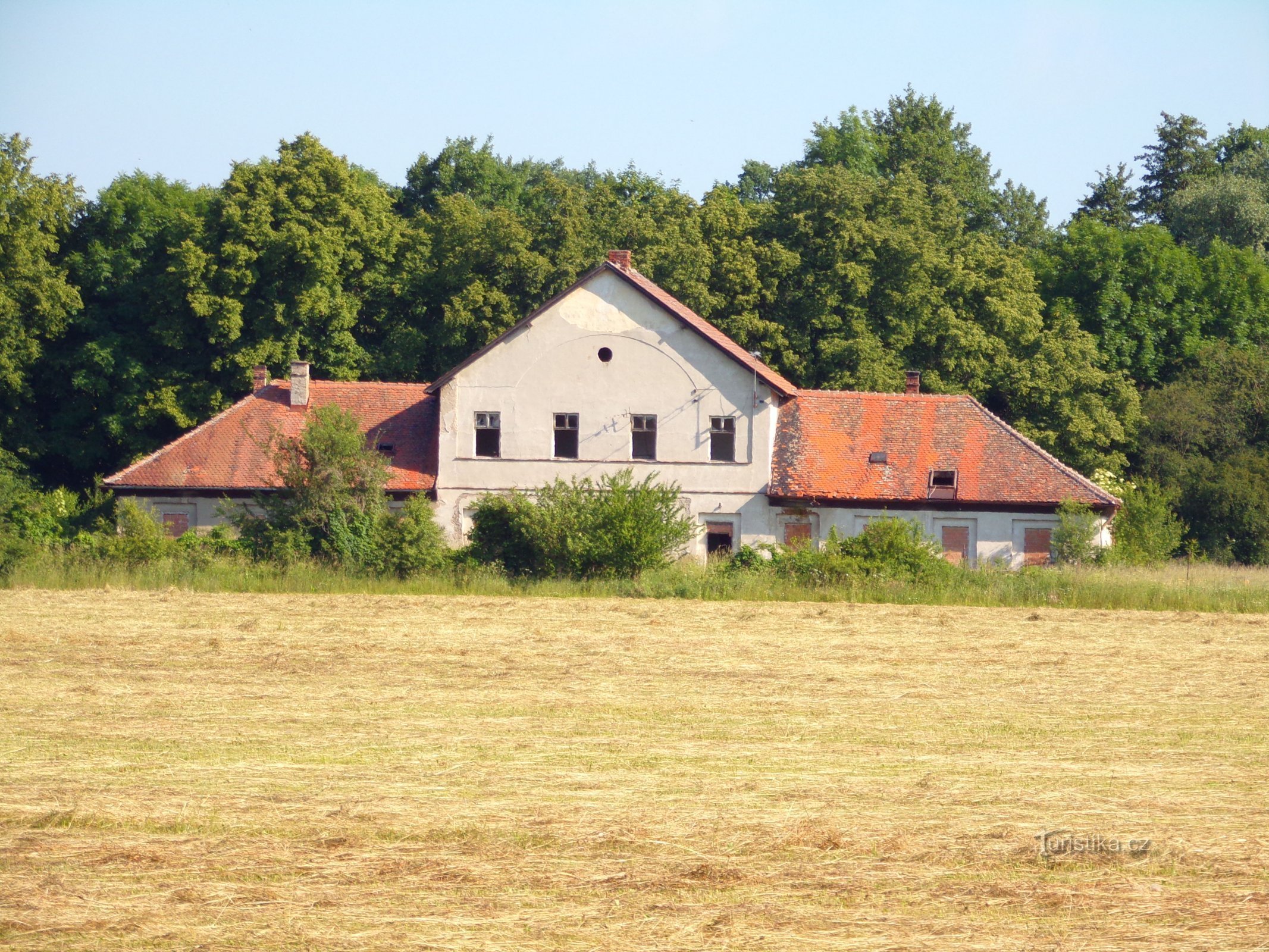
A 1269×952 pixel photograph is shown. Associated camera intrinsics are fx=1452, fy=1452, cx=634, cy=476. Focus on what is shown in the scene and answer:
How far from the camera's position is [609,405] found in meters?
37.3

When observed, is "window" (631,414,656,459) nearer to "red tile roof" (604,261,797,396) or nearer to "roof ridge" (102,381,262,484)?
"red tile roof" (604,261,797,396)

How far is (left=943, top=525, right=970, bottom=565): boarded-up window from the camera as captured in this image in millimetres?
36562

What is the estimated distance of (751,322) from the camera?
44562 mm

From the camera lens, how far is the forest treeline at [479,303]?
43.6m

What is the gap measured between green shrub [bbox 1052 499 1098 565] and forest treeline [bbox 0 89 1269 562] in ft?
24.9

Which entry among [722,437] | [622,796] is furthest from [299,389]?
[622,796]

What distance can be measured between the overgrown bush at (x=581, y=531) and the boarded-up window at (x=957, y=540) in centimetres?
894

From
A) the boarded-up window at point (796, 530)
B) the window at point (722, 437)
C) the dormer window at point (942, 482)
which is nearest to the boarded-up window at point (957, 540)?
the dormer window at point (942, 482)

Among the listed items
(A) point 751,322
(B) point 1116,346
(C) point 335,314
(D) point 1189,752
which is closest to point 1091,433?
(B) point 1116,346

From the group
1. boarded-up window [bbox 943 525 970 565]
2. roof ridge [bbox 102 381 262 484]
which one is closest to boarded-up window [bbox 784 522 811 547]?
boarded-up window [bbox 943 525 970 565]

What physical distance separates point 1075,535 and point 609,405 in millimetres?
11927

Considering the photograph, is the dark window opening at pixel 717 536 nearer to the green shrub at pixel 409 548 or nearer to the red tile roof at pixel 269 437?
the red tile roof at pixel 269 437

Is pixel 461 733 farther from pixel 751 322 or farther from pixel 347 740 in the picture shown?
pixel 751 322

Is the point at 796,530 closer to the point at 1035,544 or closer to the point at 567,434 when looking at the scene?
the point at 1035,544
